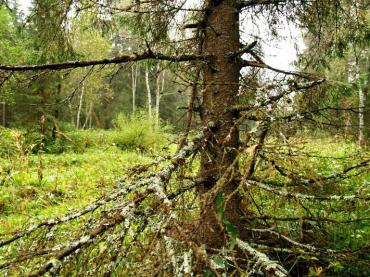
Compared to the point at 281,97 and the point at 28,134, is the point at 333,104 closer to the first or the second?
the point at 281,97

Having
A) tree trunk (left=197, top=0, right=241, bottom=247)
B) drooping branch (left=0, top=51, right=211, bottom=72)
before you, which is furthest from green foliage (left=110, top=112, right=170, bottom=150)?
drooping branch (left=0, top=51, right=211, bottom=72)

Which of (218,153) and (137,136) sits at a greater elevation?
(218,153)

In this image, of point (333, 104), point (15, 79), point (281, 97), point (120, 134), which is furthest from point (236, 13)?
point (120, 134)

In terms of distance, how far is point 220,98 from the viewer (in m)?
2.97

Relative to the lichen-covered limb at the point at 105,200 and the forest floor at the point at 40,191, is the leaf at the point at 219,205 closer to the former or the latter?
the lichen-covered limb at the point at 105,200

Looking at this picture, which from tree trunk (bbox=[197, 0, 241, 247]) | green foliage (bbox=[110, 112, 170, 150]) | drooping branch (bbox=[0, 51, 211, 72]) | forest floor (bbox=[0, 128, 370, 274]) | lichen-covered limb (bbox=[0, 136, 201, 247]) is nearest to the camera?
lichen-covered limb (bbox=[0, 136, 201, 247])

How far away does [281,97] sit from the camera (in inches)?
95.9

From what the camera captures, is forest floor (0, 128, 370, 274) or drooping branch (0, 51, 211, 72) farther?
forest floor (0, 128, 370, 274)

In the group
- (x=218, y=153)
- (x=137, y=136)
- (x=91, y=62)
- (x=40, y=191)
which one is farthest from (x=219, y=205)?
(x=137, y=136)

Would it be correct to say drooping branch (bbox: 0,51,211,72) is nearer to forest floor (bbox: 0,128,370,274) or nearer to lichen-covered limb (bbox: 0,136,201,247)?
lichen-covered limb (bbox: 0,136,201,247)

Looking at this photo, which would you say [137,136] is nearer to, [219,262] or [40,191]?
[40,191]

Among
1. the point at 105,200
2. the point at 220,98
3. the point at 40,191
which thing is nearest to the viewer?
the point at 105,200

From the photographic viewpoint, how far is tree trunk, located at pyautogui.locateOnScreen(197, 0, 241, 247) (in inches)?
113

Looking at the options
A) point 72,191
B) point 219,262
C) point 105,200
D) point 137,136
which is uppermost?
point 105,200
